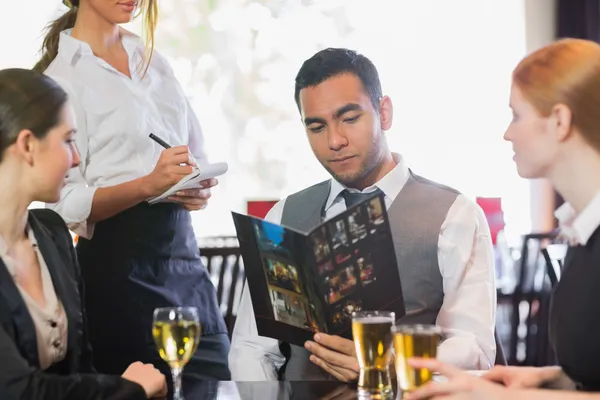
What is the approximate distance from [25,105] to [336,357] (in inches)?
30.7

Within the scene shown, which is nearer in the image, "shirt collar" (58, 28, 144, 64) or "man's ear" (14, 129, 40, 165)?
"man's ear" (14, 129, 40, 165)

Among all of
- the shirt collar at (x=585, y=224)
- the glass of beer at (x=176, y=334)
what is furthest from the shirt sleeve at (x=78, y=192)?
the shirt collar at (x=585, y=224)

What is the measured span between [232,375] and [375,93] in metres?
0.77

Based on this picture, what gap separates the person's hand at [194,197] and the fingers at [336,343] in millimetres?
710

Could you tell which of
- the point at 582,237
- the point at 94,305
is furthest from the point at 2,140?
the point at 582,237

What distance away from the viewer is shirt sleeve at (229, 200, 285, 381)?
7.13 ft

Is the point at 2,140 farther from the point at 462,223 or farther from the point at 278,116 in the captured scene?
the point at 278,116

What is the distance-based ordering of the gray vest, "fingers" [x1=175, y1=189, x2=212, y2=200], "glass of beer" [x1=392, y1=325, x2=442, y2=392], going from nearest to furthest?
"glass of beer" [x1=392, y1=325, x2=442, y2=392] → the gray vest → "fingers" [x1=175, y1=189, x2=212, y2=200]

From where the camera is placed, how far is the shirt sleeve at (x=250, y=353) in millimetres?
2174

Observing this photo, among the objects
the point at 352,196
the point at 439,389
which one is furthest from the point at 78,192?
the point at 439,389

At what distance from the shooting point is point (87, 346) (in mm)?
1983

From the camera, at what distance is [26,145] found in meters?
1.82

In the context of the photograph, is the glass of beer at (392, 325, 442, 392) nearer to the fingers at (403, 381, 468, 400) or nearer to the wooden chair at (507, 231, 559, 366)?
the fingers at (403, 381, 468, 400)

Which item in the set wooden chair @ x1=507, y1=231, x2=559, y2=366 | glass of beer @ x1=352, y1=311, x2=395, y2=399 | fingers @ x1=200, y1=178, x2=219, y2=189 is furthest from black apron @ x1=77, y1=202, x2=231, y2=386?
wooden chair @ x1=507, y1=231, x2=559, y2=366
